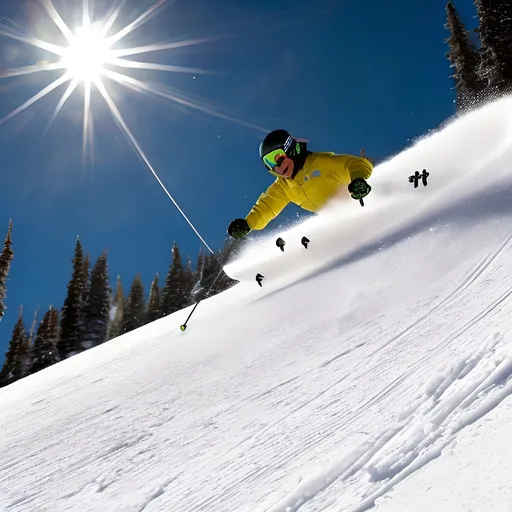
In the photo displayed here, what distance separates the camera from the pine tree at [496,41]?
21500mm

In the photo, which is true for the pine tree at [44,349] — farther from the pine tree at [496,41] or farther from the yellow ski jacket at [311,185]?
the pine tree at [496,41]

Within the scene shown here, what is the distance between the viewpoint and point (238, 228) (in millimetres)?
7805

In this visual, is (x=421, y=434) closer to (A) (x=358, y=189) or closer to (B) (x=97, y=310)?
(A) (x=358, y=189)

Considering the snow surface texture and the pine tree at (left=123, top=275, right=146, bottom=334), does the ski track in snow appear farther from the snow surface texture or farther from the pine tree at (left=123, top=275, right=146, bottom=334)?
the pine tree at (left=123, top=275, right=146, bottom=334)

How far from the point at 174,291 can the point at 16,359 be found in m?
14.4

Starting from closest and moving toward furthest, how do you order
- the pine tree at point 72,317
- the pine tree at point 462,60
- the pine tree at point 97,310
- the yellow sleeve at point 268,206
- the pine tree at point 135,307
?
the yellow sleeve at point 268,206 → the pine tree at point 462,60 → the pine tree at point 72,317 → the pine tree at point 97,310 → the pine tree at point 135,307

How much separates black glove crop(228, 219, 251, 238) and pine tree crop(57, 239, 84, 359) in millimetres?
29411

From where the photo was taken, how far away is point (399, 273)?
4266 mm

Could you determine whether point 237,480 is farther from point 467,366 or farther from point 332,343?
point 332,343

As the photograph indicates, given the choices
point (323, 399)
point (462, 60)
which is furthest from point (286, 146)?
point (462, 60)

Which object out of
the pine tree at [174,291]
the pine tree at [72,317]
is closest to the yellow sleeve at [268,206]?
the pine tree at [72,317]

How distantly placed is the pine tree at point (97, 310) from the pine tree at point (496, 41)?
1221 inches

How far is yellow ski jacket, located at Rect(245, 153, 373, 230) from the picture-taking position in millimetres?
6711

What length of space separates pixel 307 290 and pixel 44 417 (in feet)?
9.66
